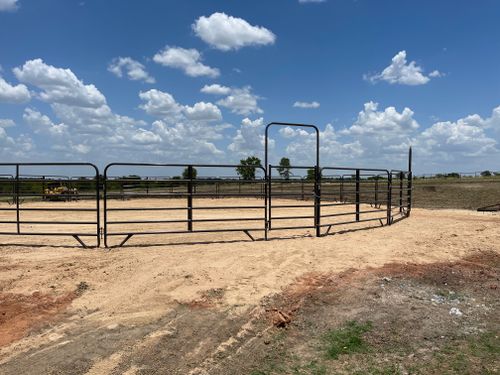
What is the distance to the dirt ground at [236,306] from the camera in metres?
3.81

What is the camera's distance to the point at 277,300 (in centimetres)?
534

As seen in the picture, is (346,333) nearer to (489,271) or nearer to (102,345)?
(102,345)

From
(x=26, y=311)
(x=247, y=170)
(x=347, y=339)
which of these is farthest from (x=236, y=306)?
(x=247, y=170)

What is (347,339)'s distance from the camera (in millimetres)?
4242

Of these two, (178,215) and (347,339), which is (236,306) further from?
(178,215)

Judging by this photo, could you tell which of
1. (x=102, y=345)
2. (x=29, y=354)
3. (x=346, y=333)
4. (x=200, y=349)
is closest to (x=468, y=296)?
(x=346, y=333)

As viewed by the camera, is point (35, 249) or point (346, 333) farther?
point (35, 249)

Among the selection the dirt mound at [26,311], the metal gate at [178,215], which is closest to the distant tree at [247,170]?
the metal gate at [178,215]

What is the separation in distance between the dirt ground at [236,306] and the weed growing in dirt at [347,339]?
0.09 m

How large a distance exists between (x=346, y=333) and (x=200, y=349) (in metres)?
1.57

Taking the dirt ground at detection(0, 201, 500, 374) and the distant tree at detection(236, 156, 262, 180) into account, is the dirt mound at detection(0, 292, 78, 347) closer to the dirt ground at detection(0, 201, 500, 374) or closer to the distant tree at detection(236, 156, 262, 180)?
the dirt ground at detection(0, 201, 500, 374)

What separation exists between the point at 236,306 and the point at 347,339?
58.3 inches

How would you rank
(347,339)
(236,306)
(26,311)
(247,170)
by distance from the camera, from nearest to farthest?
(347,339), (26,311), (236,306), (247,170)

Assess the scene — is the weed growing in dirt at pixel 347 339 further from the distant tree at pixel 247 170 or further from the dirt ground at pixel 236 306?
the distant tree at pixel 247 170
